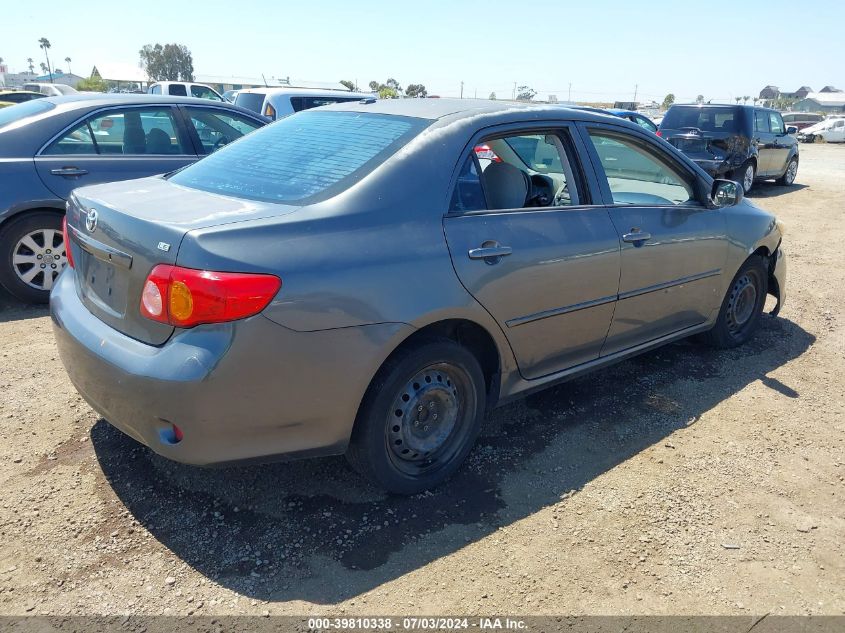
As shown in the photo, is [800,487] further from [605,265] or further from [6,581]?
[6,581]

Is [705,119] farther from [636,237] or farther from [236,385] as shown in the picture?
[236,385]

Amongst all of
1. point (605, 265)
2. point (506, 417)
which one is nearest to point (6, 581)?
point (506, 417)

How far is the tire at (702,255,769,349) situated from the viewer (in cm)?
479

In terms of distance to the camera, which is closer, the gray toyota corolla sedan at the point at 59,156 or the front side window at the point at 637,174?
Result: the front side window at the point at 637,174

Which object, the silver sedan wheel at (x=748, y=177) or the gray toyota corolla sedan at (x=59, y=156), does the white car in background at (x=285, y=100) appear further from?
the silver sedan wheel at (x=748, y=177)

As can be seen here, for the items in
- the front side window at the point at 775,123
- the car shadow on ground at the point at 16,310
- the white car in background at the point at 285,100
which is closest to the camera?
the car shadow on ground at the point at 16,310

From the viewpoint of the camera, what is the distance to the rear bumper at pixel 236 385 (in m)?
2.35

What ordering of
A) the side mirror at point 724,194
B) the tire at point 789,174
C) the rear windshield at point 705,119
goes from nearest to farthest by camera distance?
1. the side mirror at point 724,194
2. the rear windshield at point 705,119
3. the tire at point 789,174

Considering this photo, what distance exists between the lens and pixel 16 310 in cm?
527

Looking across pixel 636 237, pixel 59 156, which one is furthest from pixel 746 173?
pixel 59 156

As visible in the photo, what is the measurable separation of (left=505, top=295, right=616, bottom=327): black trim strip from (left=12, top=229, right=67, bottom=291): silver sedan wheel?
12.7 ft

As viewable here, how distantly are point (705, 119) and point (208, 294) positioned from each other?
42.6 feet

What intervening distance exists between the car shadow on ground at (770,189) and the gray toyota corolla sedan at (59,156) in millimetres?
11872

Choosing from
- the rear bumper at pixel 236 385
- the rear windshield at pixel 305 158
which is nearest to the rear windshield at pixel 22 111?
the rear windshield at pixel 305 158
